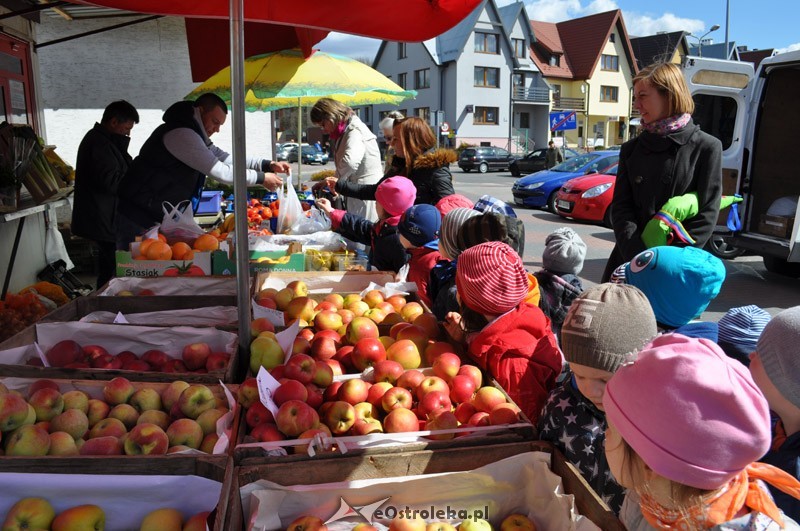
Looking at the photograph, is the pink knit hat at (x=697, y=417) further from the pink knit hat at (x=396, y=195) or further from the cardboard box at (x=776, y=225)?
the cardboard box at (x=776, y=225)

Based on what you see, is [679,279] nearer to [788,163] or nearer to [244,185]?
[244,185]

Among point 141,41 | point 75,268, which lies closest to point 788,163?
point 75,268

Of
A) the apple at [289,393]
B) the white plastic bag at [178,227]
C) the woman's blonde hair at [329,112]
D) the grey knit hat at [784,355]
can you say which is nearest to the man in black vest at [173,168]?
the white plastic bag at [178,227]

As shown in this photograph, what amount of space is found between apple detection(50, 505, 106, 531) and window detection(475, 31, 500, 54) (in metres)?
46.5

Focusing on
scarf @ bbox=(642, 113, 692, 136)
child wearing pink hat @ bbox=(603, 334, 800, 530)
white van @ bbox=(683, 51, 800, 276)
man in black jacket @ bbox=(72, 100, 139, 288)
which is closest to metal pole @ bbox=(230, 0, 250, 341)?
Answer: child wearing pink hat @ bbox=(603, 334, 800, 530)

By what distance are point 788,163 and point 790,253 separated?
4.84ft

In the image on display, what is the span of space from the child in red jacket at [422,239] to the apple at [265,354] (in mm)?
1213

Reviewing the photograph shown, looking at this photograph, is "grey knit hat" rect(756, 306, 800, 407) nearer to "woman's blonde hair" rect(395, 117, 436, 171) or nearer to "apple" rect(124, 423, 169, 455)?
"apple" rect(124, 423, 169, 455)

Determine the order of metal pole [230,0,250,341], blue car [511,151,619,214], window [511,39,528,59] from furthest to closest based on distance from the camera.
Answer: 1. window [511,39,528,59]
2. blue car [511,151,619,214]
3. metal pole [230,0,250,341]

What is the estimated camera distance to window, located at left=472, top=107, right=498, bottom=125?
45.2 metres

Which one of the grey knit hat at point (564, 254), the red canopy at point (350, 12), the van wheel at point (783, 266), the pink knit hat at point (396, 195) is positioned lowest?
the van wheel at point (783, 266)

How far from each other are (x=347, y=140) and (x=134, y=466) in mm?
4988

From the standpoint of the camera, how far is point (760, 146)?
8.06 metres

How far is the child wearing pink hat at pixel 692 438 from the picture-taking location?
1040mm
